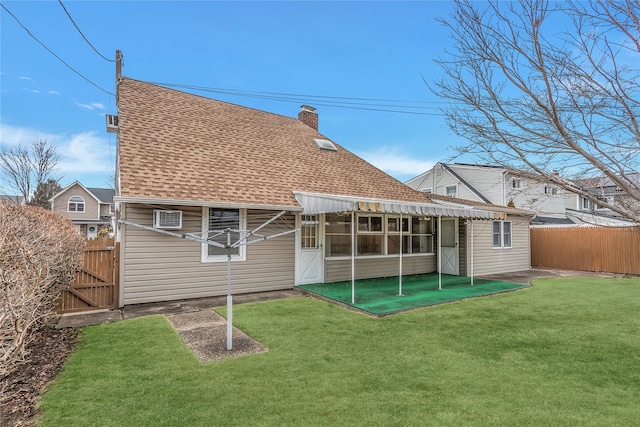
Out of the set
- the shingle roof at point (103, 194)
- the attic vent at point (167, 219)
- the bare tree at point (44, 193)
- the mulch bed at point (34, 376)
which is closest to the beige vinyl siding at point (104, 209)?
the shingle roof at point (103, 194)

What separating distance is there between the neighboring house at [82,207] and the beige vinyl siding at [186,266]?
31.0 meters

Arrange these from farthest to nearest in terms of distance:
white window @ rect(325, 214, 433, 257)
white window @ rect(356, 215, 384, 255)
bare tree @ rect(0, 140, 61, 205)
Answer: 1. bare tree @ rect(0, 140, 61, 205)
2. white window @ rect(356, 215, 384, 255)
3. white window @ rect(325, 214, 433, 257)

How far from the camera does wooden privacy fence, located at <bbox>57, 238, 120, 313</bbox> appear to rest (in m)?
7.23

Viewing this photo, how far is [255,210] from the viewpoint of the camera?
936cm

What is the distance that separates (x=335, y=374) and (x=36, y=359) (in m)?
4.16

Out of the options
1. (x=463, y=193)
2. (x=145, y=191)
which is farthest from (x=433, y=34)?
(x=463, y=193)

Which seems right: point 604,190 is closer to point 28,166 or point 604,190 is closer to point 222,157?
point 222,157

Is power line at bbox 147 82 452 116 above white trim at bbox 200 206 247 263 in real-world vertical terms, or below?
above

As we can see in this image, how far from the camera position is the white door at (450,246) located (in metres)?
12.8

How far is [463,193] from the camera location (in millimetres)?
23078

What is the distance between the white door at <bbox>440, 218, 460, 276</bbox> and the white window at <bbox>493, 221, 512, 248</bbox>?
93.2 inches

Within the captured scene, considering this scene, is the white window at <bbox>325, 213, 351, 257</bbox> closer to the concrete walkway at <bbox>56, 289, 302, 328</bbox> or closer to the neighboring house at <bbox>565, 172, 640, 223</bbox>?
the concrete walkway at <bbox>56, 289, 302, 328</bbox>

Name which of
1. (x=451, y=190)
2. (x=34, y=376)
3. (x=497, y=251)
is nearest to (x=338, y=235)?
(x=497, y=251)

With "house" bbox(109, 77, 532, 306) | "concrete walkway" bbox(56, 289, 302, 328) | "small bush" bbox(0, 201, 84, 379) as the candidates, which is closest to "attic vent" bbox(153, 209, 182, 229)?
"house" bbox(109, 77, 532, 306)
